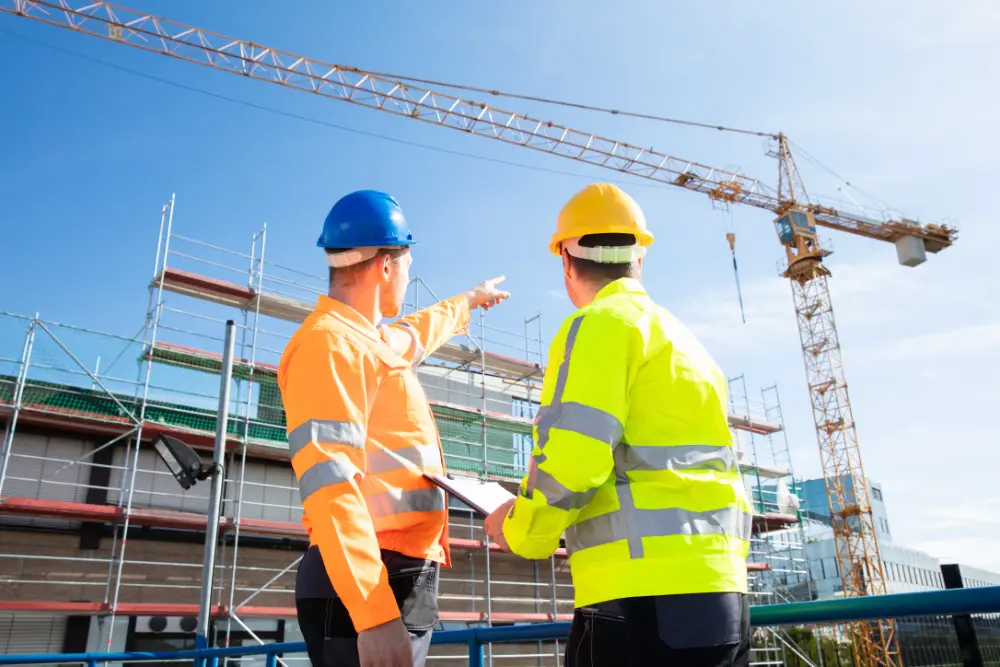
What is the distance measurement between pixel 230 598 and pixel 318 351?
1258 cm

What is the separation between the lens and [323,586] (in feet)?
6.12

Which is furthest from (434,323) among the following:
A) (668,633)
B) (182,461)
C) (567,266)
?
(182,461)

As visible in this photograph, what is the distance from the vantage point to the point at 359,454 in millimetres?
1839

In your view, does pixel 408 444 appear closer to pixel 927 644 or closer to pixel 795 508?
pixel 927 644

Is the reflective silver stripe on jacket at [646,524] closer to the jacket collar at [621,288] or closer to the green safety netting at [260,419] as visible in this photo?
the jacket collar at [621,288]

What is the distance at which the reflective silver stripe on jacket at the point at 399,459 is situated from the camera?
2.02 meters

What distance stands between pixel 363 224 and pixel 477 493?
902 millimetres

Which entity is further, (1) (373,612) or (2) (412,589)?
(2) (412,589)

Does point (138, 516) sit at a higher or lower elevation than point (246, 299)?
lower

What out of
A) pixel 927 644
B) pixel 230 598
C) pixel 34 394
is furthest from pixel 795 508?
pixel 927 644

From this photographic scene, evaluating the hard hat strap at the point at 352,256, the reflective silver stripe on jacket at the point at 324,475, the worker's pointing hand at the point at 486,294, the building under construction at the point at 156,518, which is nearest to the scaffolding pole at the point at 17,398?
the building under construction at the point at 156,518

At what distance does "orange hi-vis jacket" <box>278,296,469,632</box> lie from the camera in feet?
5.53

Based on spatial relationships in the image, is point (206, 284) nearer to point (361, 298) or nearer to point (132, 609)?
point (132, 609)

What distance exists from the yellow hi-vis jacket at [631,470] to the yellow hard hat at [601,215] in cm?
28
